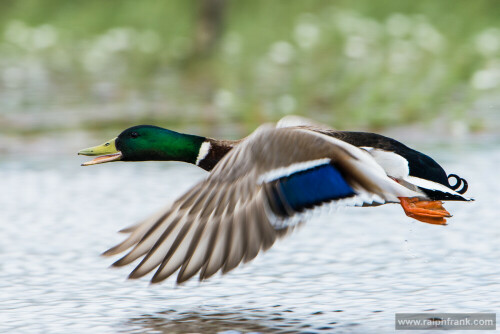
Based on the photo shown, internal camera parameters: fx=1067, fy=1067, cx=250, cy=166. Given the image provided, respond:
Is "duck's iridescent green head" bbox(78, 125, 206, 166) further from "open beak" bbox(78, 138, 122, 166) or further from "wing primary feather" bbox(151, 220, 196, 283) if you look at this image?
"wing primary feather" bbox(151, 220, 196, 283)

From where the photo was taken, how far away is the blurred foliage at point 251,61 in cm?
1002

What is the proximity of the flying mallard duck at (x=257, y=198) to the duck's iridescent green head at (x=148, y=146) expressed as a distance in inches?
36.8

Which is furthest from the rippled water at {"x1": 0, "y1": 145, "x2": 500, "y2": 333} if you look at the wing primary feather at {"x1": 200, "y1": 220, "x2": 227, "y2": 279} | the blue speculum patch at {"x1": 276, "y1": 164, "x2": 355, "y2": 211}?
the blue speculum patch at {"x1": 276, "y1": 164, "x2": 355, "y2": 211}

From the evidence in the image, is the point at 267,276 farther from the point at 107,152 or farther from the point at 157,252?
the point at 107,152

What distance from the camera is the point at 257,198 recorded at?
4.27m

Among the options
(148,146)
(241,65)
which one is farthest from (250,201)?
(241,65)

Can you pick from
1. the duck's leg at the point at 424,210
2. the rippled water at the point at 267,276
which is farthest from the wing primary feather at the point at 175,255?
the duck's leg at the point at 424,210

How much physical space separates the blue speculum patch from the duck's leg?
516 millimetres

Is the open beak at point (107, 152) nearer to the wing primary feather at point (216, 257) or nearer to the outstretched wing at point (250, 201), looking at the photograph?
the outstretched wing at point (250, 201)

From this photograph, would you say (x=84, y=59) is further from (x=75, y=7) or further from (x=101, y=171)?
(x=101, y=171)

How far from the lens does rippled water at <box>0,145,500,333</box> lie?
418 centimetres

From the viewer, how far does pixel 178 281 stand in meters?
4.00

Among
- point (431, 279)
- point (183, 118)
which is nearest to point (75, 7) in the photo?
point (183, 118)

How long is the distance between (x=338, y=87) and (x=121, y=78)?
2.96 meters
